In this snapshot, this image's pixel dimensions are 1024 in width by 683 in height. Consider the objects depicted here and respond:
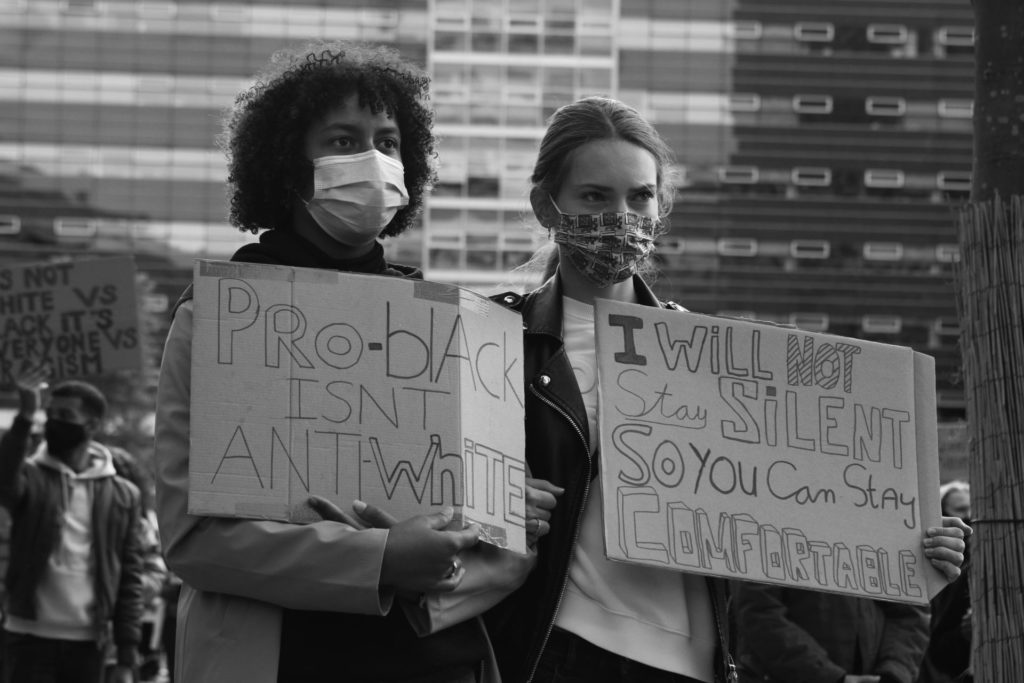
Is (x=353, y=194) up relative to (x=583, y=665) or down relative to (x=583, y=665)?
up

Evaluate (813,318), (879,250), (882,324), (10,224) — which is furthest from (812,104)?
(10,224)

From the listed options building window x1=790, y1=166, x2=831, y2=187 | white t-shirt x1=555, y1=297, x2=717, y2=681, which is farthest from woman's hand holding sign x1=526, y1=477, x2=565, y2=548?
building window x1=790, y1=166, x2=831, y2=187

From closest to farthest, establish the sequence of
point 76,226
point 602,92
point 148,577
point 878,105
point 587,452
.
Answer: point 587,452 → point 148,577 → point 76,226 → point 602,92 → point 878,105

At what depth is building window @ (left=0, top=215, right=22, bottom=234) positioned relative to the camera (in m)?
74.8

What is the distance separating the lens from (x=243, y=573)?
299 centimetres

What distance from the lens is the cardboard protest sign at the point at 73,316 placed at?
27.6ft

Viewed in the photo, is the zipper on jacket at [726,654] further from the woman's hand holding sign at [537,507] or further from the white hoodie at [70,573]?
the white hoodie at [70,573]

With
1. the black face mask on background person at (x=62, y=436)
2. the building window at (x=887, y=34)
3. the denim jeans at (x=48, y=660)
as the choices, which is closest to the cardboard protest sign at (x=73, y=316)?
the black face mask on background person at (x=62, y=436)

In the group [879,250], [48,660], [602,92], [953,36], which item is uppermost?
[953,36]

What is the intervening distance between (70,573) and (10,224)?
71.2 metres

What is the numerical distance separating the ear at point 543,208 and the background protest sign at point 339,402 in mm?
703

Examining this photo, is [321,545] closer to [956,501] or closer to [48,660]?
[48,660]

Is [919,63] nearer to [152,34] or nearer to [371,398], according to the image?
[152,34]

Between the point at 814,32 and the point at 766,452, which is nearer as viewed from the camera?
the point at 766,452
